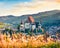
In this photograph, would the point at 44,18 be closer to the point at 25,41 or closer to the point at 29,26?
the point at 29,26

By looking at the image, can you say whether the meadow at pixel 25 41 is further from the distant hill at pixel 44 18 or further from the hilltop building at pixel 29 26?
the distant hill at pixel 44 18

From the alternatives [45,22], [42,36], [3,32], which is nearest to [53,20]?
[45,22]

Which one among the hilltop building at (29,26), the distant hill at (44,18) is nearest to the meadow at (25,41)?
the hilltop building at (29,26)

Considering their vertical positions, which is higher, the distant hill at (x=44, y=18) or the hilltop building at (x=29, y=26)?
the distant hill at (x=44, y=18)

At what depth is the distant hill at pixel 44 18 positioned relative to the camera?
2.50 metres

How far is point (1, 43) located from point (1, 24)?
355 millimetres

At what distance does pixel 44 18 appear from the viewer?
2.53 meters

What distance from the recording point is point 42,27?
253 centimetres

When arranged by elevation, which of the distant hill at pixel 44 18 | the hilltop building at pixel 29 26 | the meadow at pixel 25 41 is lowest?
the meadow at pixel 25 41

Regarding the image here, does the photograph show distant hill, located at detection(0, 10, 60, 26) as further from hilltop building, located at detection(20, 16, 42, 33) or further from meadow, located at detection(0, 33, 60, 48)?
meadow, located at detection(0, 33, 60, 48)

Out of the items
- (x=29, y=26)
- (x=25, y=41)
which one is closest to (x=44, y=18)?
(x=29, y=26)

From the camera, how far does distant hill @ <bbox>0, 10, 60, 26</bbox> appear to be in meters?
2.50

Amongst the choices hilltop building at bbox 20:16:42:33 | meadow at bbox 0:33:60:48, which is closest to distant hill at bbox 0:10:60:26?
hilltop building at bbox 20:16:42:33

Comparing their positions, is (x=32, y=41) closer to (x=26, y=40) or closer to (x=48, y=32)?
(x=26, y=40)
